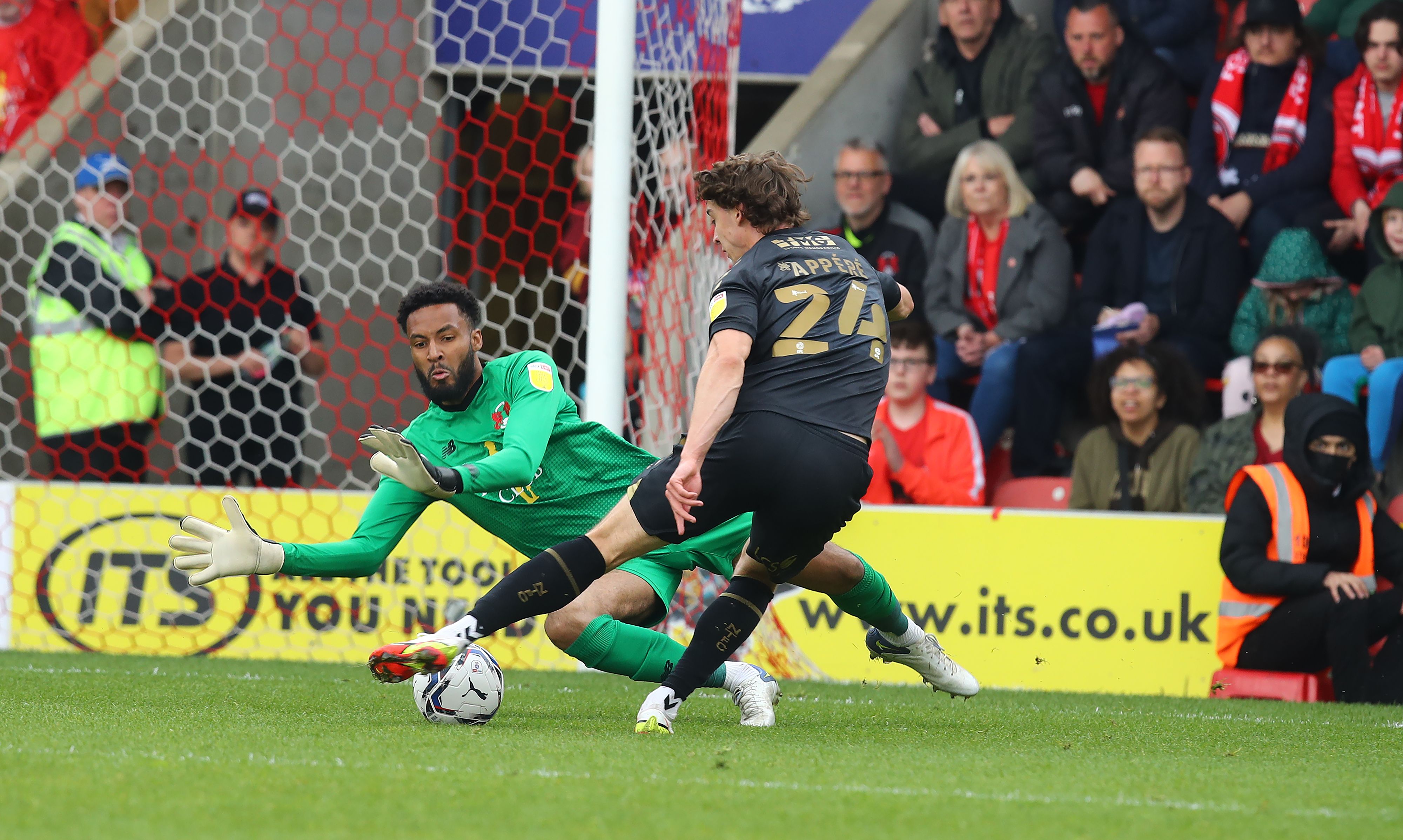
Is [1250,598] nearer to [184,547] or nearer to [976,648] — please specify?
[976,648]

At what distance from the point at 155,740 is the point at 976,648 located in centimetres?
382

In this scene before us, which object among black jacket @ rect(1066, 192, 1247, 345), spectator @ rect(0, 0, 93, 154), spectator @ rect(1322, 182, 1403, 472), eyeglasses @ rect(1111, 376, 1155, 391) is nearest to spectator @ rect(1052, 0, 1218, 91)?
black jacket @ rect(1066, 192, 1247, 345)

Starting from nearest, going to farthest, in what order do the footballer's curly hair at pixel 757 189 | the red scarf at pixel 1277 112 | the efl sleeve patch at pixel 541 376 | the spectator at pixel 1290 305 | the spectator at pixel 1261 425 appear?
the footballer's curly hair at pixel 757 189
the efl sleeve patch at pixel 541 376
the spectator at pixel 1261 425
the spectator at pixel 1290 305
the red scarf at pixel 1277 112

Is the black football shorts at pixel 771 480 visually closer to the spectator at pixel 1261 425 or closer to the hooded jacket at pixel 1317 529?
the hooded jacket at pixel 1317 529

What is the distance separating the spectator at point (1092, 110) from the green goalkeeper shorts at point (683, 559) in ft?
12.5

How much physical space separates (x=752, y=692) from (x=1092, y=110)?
460cm

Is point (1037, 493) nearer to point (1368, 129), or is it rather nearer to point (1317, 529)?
point (1317, 529)

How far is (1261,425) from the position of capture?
725cm

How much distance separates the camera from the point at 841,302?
4375mm

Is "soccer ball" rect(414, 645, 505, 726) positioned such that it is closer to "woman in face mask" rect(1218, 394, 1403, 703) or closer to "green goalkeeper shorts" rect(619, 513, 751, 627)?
"green goalkeeper shorts" rect(619, 513, 751, 627)

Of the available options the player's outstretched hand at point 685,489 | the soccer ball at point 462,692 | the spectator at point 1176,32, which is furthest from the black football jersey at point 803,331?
the spectator at point 1176,32

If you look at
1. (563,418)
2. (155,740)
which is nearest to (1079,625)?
(563,418)

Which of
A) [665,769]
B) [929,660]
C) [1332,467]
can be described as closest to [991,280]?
[1332,467]

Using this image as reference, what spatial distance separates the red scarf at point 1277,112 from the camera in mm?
7930
